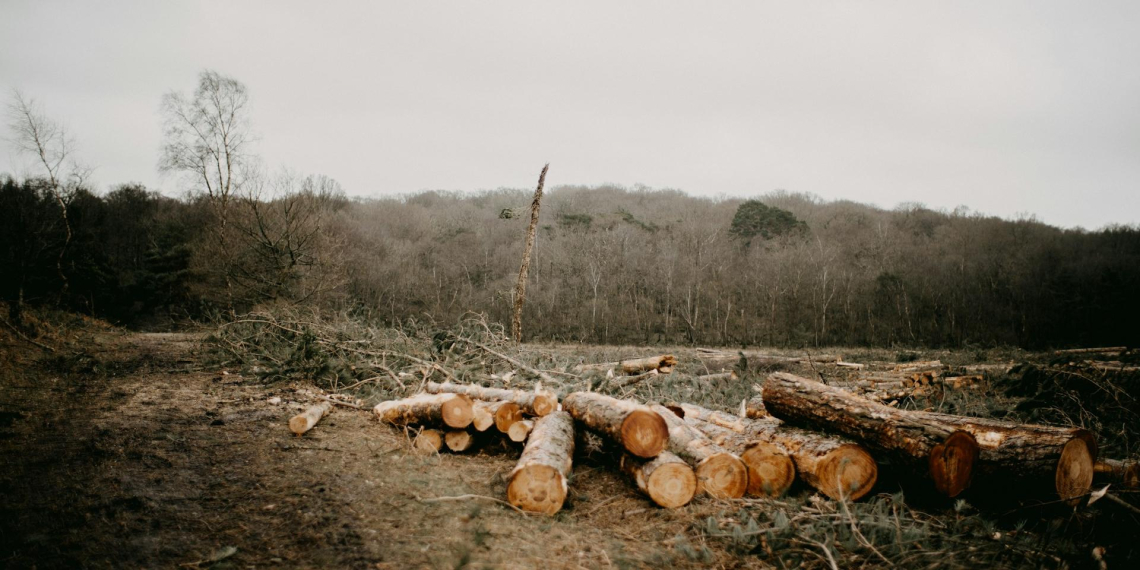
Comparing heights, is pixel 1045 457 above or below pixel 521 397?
above

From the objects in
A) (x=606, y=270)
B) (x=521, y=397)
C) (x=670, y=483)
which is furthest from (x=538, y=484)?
(x=606, y=270)

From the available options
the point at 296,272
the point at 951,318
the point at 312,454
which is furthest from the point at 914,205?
the point at 312,454

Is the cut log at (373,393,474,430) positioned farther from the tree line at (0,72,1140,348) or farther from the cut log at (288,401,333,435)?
the tree line at (0,72,1140,348)

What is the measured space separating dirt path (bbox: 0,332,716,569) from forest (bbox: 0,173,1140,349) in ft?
22.0

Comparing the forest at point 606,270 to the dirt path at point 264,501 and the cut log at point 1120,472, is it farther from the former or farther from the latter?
the cut log at point 1120,472

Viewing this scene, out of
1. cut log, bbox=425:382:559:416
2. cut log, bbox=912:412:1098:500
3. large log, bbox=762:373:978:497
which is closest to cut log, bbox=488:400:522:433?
cut log, bbox=425:382:559:416

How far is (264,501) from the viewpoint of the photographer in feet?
11.1

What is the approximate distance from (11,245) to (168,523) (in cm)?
2383

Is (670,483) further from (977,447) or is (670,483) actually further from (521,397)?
(521,397)

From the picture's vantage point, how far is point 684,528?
3.22m

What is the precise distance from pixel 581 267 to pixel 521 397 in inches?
1333

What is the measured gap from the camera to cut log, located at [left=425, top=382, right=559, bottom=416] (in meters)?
5.11

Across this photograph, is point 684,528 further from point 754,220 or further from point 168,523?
point 754,220

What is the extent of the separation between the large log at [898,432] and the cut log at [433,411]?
314 centimetres
